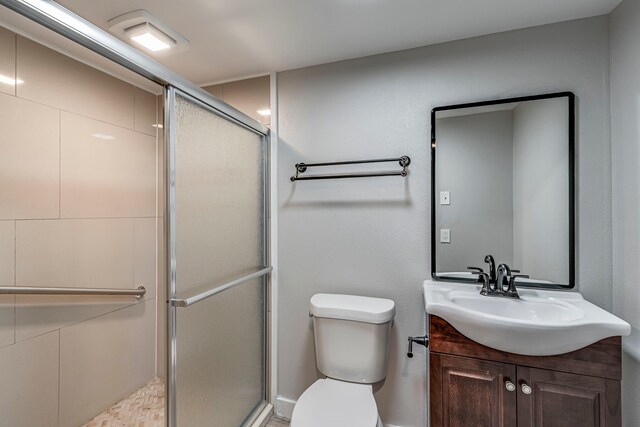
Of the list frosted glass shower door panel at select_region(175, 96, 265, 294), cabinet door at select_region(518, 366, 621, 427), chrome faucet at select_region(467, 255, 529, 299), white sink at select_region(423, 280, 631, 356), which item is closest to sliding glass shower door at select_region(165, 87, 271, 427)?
frosted glass shower door panel at select_region(175, 96, 265, 294)

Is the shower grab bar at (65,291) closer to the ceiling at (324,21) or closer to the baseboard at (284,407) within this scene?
the baseboard at (284,407)

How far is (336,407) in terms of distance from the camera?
1.33 m

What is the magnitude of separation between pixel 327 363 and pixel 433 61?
169cm

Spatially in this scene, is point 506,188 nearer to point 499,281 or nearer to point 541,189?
point 541,189

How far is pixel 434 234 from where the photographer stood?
5.24ft

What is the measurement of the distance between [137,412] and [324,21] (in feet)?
8.15

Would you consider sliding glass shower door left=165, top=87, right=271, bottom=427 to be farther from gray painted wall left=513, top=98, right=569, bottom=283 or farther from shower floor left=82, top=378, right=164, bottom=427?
gray painted wall left=513, top=98, right=569, bottom=283

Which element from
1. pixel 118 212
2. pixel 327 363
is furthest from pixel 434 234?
pixel 118 212

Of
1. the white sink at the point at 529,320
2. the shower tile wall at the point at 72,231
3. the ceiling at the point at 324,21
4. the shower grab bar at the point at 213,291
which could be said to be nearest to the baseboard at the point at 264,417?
the shower grab bar at the point at 213,291

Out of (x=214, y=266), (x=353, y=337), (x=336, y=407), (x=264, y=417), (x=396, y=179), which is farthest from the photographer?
(x=264, y=417)

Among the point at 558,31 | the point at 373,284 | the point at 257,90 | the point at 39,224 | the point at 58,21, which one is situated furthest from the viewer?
the point at 257,90

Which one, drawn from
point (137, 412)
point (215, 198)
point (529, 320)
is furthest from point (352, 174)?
point (137, 412)

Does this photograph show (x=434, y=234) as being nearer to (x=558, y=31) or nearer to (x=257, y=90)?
(x=558, y=31)

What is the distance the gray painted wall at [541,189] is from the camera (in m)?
1.42
